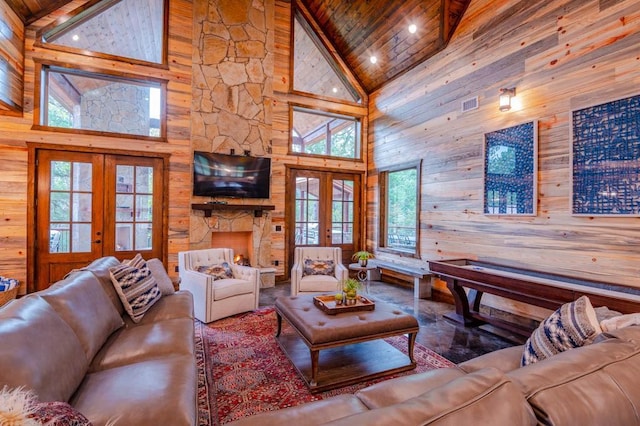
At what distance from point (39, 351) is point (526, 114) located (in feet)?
15.2

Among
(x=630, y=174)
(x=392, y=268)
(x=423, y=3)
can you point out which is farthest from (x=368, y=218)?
(x=630, y=174)

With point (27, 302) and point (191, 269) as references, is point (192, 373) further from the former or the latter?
point (191, 269)

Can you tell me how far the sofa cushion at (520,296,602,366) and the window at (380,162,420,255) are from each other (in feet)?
12.1

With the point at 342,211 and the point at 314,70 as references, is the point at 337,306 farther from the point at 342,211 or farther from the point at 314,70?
the point at 314,70

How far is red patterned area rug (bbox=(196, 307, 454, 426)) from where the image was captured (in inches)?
84.1

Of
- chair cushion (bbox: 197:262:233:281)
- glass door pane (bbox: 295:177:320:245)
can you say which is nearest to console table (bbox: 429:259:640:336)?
chair cushion (bbox: 197:262:233:281)

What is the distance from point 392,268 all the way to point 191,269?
→ 3206 millimetres

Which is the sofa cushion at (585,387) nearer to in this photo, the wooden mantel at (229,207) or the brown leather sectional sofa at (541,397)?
the brown leather sectional sofa at (541,397)

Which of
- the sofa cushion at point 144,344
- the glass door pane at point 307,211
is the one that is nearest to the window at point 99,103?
the glass door pane at point 307,211

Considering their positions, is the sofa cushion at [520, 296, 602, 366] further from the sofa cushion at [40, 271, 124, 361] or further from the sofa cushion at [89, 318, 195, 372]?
the sofa cushion at [40, 271, 124, 361]

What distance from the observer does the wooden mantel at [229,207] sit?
5.13 m

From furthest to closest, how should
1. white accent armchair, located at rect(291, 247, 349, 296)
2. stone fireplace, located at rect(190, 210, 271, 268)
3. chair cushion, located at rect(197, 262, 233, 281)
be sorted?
stone fireplace, located at rect(190, 210, 271, 268), white accent armchair, located at rect(291, 247, 349, 296), chair cushion, located at rect(197, 262, 233, 281)

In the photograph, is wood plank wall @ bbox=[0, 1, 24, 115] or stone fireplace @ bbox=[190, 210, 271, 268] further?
stone fireplace @ bbox=[190, 210, 271, 268]

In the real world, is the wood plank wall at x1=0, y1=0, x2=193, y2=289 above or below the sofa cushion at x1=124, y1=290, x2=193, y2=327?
above
